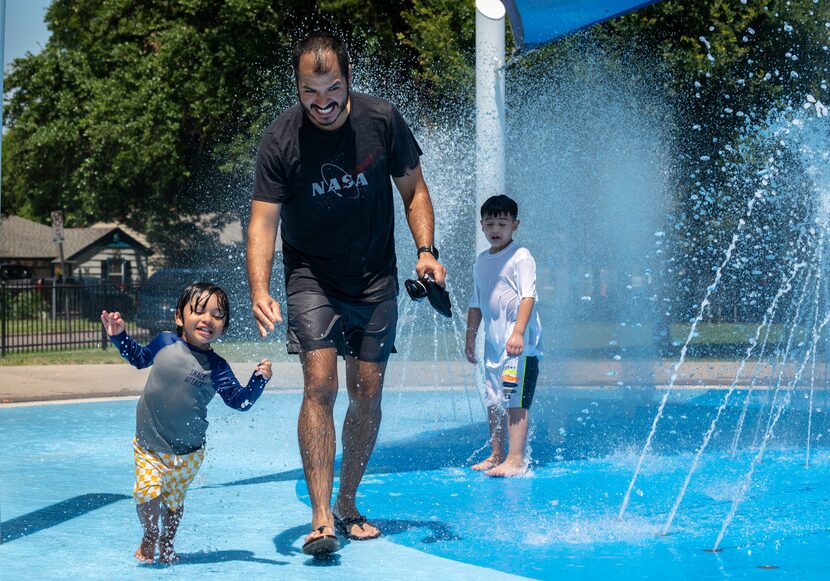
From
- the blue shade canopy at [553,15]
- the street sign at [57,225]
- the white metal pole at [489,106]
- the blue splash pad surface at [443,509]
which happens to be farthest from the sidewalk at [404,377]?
the street sign at [57,225]

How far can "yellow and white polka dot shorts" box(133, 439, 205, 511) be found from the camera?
13.3 ft

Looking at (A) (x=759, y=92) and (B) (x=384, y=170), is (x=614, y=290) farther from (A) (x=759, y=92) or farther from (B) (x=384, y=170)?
(B) (x=384, y=170)

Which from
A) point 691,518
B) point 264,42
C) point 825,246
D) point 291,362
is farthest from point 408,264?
point 264,42

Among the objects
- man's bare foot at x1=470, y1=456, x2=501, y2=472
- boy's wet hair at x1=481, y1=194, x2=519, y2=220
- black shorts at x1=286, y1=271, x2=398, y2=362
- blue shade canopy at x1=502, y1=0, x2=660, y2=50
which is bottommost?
man's bare foot at x1=470, y1=456, x2=501, y2=472

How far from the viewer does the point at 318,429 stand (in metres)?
4.24

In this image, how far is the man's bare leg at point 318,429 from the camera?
4.14 m

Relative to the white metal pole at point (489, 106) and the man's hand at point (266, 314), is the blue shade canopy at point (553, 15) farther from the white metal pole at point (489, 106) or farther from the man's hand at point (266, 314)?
the man's hand at point (266, 314)

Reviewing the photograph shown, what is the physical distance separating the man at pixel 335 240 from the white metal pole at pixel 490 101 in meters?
2.81

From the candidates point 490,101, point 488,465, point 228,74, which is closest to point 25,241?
point 228,74

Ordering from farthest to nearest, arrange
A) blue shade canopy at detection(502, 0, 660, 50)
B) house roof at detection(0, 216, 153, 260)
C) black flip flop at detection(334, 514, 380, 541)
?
house roof at detection(0, 216, 153, 260) < blue shade canopy at detection(502, 0, 660, 50) < black flip flop at detection(334, 514, 380, 541)

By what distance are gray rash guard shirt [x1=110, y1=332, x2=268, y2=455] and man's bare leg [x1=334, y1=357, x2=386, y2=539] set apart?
23.5 inches

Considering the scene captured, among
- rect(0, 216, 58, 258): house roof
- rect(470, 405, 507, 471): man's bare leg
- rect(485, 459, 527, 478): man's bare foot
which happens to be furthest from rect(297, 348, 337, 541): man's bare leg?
rect(0, 216, 58, 258): house roof

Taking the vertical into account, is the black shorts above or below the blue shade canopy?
below

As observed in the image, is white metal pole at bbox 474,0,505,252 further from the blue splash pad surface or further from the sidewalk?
the sidewalk
